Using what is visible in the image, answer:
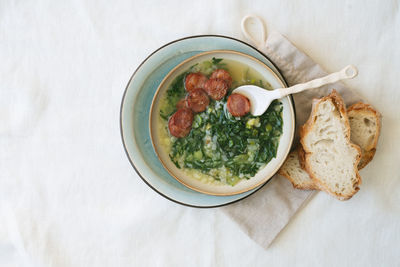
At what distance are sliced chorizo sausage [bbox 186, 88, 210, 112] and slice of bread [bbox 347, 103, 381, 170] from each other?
96cm

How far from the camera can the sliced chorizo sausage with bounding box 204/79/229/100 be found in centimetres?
216

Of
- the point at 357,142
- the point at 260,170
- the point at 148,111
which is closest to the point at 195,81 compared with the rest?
the point at 148,111

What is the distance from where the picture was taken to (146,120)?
7.62 ft

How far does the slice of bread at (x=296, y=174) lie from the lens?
2.33 meters

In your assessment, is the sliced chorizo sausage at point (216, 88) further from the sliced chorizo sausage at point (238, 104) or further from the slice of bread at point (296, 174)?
the slice of bread at point (296, 174)

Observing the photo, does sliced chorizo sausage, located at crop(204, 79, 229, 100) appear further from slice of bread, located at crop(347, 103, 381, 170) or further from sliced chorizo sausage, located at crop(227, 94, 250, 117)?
slice of bread, located at crop(347, 103, 381, 170)

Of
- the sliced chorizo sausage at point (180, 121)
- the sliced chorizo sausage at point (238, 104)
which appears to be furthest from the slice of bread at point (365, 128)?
the sliced chorizo sausage at point (180, 121)

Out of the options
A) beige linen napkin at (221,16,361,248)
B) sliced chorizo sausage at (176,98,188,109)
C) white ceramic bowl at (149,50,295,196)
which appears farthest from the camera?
beige linen napkin at (221,16,361,248)

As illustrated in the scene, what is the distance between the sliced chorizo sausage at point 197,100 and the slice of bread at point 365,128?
0.96m

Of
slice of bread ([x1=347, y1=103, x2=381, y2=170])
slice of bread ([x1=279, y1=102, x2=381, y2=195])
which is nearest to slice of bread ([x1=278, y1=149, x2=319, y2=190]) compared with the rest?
slice of bread ([x1=279, y1=102, x2=381, y2=195])

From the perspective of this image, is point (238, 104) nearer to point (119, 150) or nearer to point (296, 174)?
point (296, 174)

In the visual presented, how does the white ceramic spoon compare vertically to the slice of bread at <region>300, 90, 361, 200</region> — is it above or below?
above

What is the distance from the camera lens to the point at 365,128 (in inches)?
89.4

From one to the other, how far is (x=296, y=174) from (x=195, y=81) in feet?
3.05
